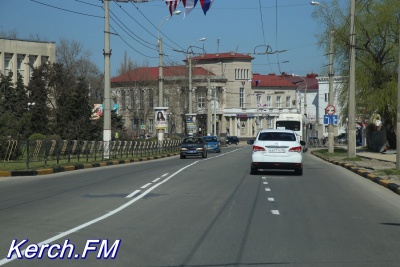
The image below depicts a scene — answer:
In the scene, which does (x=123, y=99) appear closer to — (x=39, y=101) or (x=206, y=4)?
(x=39, y=101)

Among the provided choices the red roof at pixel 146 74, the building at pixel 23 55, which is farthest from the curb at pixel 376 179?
the red roof at pixel 146 74

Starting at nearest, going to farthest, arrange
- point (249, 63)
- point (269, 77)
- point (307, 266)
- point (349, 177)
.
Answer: point (307, 266) < point (349, 177) < point (249, 63) < point (269, 77)

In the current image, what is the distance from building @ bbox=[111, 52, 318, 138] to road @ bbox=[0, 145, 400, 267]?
68376 millimetres

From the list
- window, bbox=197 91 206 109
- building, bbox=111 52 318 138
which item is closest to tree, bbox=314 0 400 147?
building, bbox=111 52 318 138

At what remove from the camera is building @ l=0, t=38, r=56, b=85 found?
259 feet

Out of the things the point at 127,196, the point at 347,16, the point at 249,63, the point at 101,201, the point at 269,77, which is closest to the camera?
the point at 101,201

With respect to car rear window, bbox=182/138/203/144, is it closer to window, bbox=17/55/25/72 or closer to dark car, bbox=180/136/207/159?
dark car, bbox=180/136/207/159

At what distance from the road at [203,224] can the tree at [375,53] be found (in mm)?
26863

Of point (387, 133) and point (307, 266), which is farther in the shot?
point (387, 133)

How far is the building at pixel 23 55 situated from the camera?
3103 inches

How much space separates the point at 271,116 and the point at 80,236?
4098 inches

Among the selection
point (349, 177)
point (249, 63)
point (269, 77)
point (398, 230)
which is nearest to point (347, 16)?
point (349, 177)

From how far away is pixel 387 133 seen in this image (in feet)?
159

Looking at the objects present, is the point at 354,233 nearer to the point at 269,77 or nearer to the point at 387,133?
the point at 387,133
